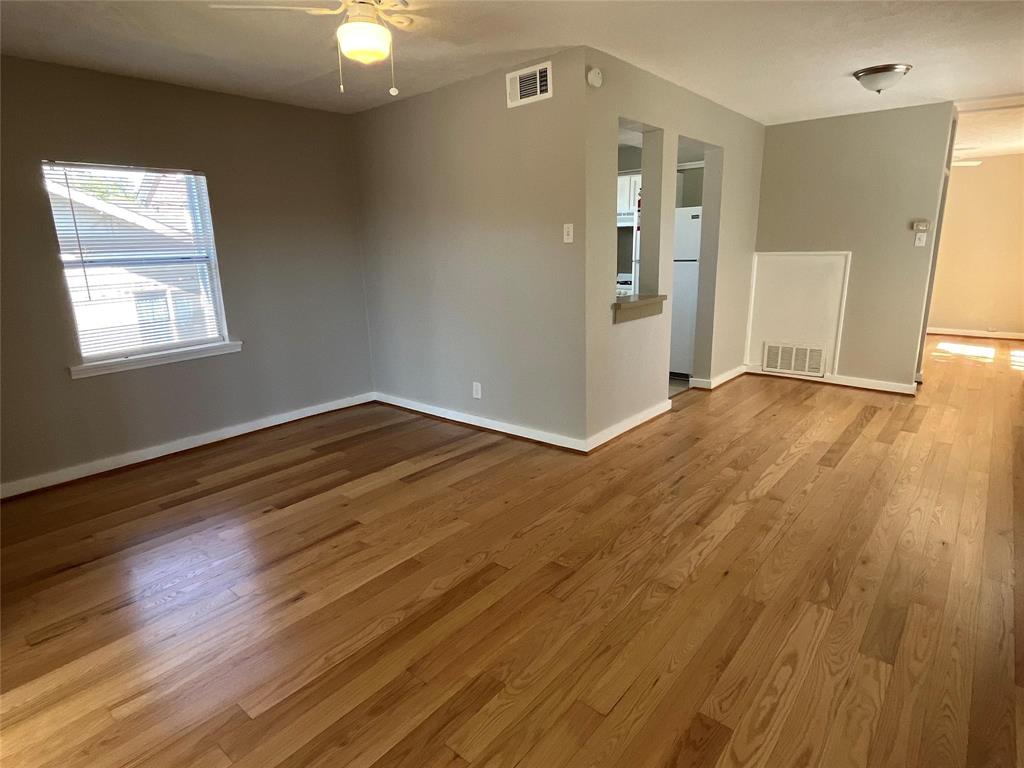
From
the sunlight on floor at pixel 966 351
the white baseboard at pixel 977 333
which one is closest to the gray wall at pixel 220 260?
the sunlight on floor at pixel 966 351

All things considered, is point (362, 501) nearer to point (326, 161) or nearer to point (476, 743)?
point (476, 743)

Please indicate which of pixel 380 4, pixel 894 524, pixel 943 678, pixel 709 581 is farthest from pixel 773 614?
pixel 380 4

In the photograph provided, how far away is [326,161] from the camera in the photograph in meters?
4.30

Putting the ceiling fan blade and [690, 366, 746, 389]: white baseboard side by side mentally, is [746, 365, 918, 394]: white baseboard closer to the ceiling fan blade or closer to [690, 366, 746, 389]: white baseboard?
[690, 366, 746, 389]: white baseboard

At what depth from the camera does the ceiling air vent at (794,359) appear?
5137mm

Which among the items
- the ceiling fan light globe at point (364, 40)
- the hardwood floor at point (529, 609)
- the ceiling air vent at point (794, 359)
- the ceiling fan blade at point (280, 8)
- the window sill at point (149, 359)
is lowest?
the hardwood floor at point (529, 609)

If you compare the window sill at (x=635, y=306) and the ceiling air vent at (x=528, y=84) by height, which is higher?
the ceiling air vent at (x=528, y=84)

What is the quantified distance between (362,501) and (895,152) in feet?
16.1

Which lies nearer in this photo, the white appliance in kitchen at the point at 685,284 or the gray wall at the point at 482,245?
the gray wall at the point at 482,245

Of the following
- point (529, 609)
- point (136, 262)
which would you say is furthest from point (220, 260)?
point (529, 609)

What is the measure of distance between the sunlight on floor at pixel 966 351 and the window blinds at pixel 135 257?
7272mm

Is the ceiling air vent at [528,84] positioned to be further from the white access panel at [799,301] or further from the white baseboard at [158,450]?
the white access panel at [799,301]

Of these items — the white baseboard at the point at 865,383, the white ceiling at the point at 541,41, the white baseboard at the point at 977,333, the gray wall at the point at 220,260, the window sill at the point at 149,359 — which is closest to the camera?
the white ceiling at the point at 541,41

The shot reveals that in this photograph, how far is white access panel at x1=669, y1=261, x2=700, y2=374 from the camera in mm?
5117
